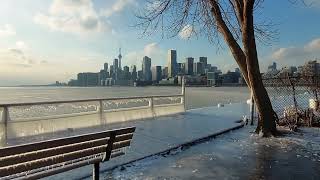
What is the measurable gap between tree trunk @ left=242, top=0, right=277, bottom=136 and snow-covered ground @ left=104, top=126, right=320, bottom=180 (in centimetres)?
96

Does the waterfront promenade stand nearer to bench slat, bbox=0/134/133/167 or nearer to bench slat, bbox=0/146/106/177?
bench slat, bbox=0/146/106/177

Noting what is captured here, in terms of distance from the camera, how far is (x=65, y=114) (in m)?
14.2

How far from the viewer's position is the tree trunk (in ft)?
41.2

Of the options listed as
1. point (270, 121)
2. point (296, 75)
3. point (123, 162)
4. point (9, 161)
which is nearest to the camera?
point (9, 161)

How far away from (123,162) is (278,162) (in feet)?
11.3

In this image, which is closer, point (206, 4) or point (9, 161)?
point (9, 161)

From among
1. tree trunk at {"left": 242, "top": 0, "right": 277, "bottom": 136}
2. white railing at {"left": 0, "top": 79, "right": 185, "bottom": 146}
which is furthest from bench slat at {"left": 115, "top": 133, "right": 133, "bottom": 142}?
tree trunk at {"left": 242, "top": 0, "right": 277, "bottom": 136}

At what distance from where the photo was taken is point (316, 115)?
16703mm

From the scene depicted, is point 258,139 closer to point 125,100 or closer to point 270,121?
point 270,121

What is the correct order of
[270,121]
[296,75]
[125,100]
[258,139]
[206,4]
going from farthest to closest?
[125,100]
[296,75]
[206,4]
[270,121]
[258,139]

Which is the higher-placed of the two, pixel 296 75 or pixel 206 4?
pixel 206 4

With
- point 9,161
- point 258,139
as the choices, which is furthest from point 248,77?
point 9,161

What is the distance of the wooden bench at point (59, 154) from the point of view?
5.12 m

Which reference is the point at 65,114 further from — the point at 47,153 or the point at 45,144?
the point at 45,144
